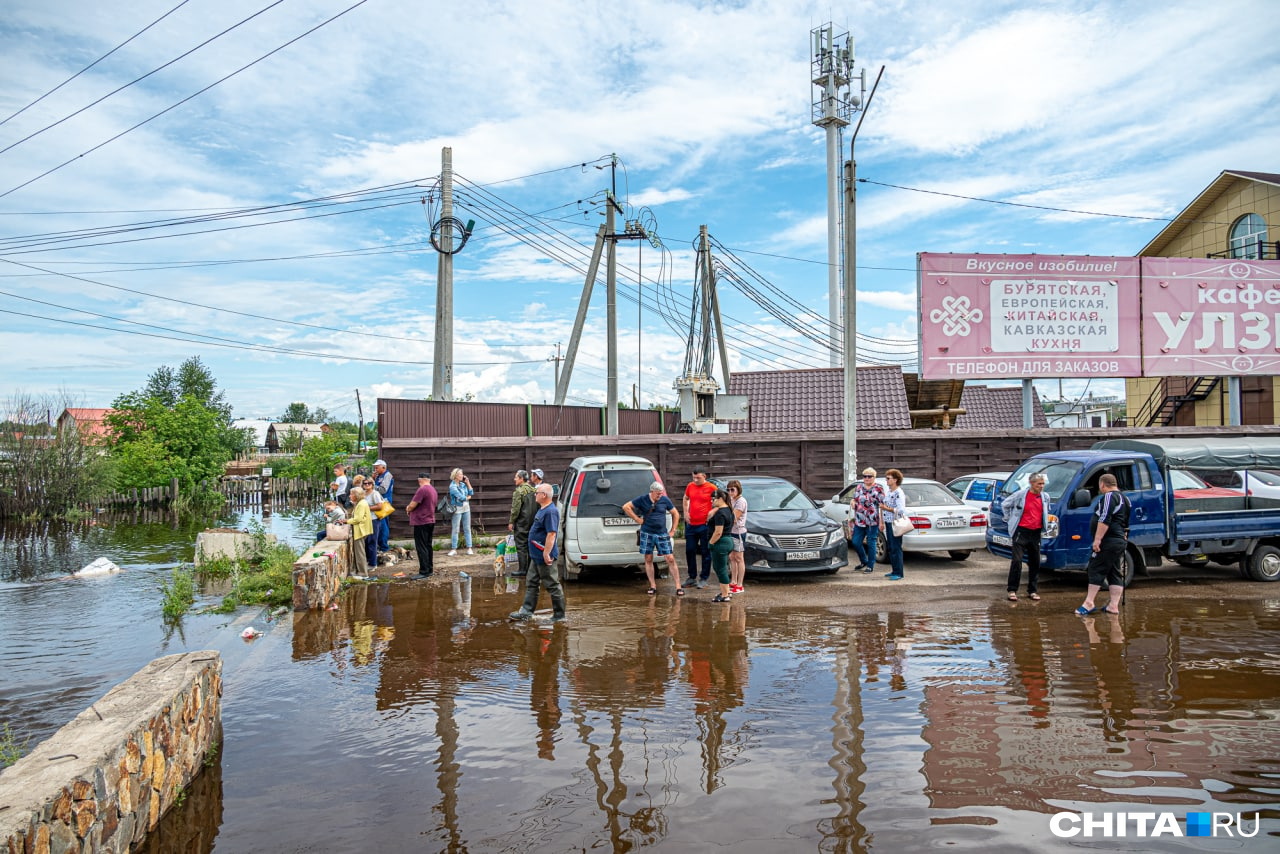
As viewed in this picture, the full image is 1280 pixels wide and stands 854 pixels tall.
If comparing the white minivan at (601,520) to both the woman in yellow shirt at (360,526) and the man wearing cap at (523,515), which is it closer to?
the man wearing cap at (523,515)

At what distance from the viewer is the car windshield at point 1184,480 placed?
36.7 ft

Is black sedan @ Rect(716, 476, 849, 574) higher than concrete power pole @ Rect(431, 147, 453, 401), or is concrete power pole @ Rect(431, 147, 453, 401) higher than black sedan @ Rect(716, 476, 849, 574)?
concrete power pole @ Rect(431, 147, 453, 401)

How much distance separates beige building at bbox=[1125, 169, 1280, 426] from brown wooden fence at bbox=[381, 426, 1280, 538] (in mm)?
8600

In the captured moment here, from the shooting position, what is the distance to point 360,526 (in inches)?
490

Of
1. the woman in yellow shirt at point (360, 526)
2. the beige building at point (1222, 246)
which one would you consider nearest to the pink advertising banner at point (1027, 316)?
the beige building at point (1222, 246)

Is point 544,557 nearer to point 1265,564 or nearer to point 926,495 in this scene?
point 926,495

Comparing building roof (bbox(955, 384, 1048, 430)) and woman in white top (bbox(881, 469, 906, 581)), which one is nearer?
woman in white top (bbox(881, 469, 906, 581))

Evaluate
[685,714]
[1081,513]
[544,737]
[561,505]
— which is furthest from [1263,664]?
[561,505]

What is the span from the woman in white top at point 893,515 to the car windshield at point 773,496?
127cm

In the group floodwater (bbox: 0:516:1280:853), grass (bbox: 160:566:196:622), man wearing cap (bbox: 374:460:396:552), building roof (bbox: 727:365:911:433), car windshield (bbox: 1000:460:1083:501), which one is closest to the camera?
floodwater (bbox: 0:516:1280:853)

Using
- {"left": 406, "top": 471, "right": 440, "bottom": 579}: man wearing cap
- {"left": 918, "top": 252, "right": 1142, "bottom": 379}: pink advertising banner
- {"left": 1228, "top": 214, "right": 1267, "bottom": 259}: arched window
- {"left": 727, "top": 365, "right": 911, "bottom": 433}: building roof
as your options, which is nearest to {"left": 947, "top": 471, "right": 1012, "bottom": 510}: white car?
{"left": 918, "top": 252, "right": 1142, "bottom": 379}: pink advertising banner

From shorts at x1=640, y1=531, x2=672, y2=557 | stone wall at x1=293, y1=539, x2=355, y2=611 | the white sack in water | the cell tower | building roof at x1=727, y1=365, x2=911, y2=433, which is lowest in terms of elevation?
the white sack in water

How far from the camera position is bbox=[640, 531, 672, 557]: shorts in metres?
10.8

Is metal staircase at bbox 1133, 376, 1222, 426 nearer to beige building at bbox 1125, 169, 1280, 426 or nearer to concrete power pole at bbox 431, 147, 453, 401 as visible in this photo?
beige building at bbox 1125, 169, 1280, 426
